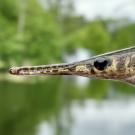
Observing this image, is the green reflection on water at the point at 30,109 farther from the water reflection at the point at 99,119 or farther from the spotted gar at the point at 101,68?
the spotted gar at the point at 101,68

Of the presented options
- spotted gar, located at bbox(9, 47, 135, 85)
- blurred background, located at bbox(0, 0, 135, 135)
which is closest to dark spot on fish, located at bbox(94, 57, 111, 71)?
spotted gar, located at bbox(9, 47, 135, 85)

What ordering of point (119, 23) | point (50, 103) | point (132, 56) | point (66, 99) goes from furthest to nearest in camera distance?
point (119, 23) < point (66, 99) < point (50, 103) < point (132, 56)

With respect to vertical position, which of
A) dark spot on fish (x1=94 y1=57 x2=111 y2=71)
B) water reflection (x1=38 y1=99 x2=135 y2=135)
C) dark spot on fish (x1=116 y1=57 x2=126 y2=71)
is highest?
water reflection (x1=38 y1=99 x2=135 y2=135)

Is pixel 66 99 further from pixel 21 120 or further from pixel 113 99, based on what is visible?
pixel 21 120

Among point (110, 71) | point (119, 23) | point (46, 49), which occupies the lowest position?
point (110, 71)

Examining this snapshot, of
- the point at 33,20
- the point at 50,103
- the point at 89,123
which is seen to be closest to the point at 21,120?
the point at 89,123

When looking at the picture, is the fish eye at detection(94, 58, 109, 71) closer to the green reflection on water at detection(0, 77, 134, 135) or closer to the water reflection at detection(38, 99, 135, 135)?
the green reflection on water at detection(0, 77, 134, 135)
